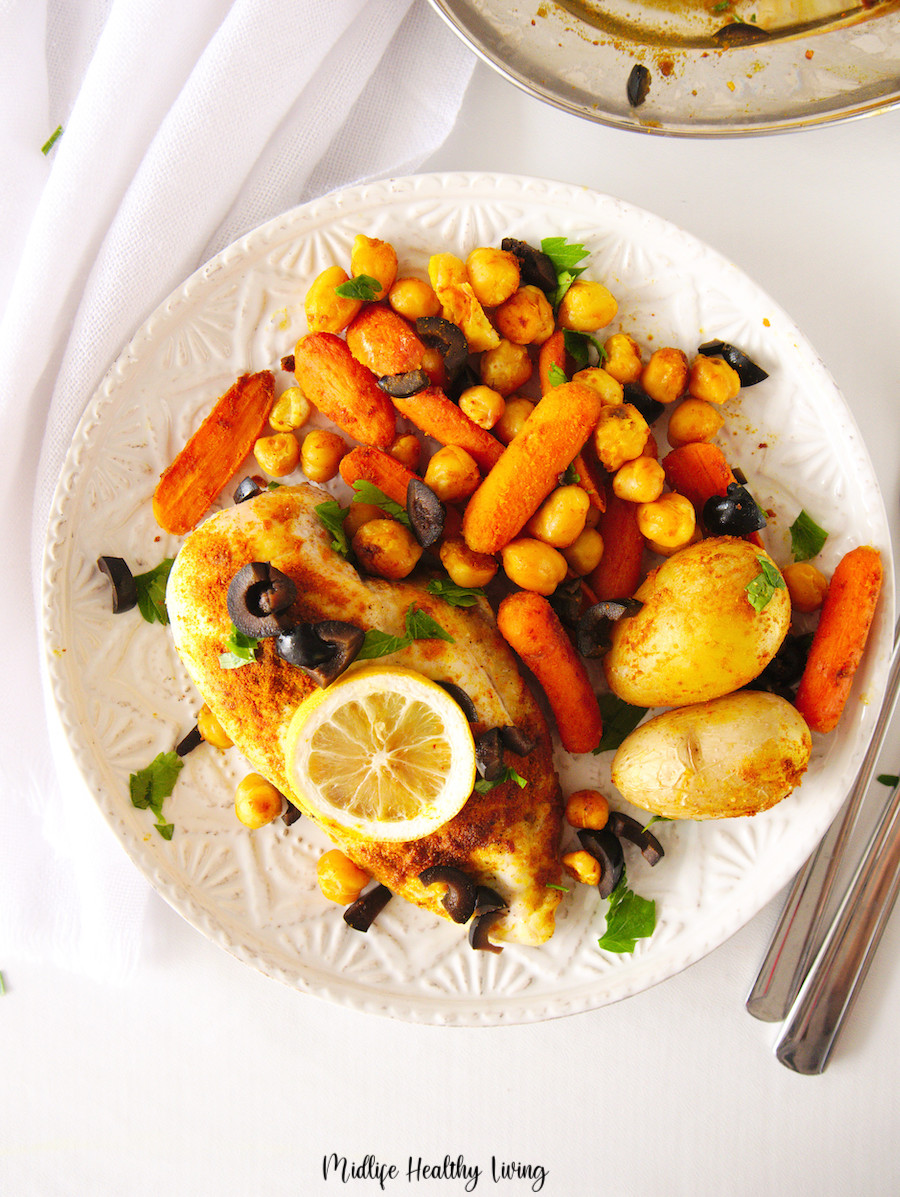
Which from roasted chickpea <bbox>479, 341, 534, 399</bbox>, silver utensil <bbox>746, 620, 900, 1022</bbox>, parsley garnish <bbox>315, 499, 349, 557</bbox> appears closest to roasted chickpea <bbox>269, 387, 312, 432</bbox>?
parsley garnish <bbox>315, 499, 349, 557</bbox>

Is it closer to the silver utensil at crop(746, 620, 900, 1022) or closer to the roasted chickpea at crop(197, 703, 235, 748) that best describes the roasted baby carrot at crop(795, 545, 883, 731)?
the silver utensil at crop(746, 620, 900, 1022)

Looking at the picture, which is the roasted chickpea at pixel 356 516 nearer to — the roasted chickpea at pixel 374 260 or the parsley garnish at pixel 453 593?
the parsley garnish at pixel 453 593

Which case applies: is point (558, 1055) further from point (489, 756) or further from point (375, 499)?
point (375, 499)

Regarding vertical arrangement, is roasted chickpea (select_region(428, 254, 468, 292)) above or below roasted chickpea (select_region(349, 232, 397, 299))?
above

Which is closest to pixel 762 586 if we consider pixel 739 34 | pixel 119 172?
→ pixel 739 34

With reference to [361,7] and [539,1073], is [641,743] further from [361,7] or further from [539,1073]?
[361,7]

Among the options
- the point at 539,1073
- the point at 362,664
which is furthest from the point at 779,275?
the point at 539,1073
